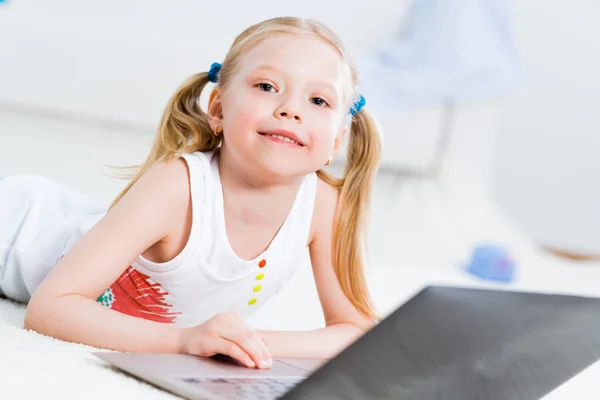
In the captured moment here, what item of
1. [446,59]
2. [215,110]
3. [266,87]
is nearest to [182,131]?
[215,110]

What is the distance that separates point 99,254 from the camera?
83 cm

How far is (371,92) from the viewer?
7.29ft

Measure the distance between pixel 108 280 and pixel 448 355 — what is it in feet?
1.41

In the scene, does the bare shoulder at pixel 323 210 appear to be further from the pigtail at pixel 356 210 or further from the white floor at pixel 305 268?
the white floor at pixel 305 268

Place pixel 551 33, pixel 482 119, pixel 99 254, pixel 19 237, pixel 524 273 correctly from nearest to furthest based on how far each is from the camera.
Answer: pixel 99 254 → pixel 19 237 → pixel 524 273 → pixel 482 119 → pixel 551 33

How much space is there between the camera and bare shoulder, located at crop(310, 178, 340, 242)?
42.4 inches

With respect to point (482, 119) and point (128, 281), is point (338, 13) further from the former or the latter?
point (128, 281)

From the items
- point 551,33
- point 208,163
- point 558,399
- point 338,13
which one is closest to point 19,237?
point 208,163

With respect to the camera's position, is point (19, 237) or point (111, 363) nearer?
point (111, 363)

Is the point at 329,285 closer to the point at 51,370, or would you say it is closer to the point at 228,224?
the point at 228,224

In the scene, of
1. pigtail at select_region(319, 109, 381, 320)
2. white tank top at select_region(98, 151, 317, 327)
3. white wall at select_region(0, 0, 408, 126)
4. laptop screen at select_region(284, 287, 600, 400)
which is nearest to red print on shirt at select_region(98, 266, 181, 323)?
white tank top at select_region(98, 151, 317, 327)

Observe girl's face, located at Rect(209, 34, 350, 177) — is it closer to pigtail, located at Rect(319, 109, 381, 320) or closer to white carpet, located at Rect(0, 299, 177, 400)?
pigtail, located at Rect(319, 109, 381, 320)

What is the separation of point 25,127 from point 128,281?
132cm

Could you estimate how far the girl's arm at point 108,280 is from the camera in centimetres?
79
